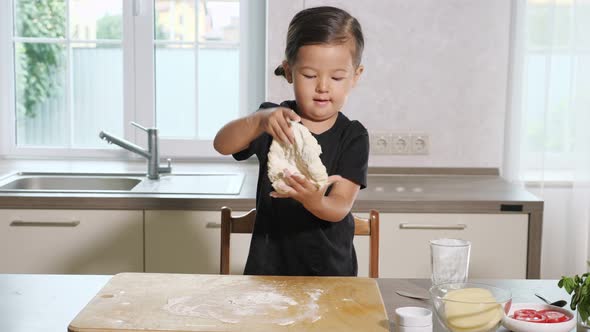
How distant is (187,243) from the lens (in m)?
2.49

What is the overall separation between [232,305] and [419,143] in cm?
181

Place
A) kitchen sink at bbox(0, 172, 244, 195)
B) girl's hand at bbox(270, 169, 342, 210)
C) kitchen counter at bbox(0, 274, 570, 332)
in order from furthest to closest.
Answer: kitchen sink at bbox(0, 172, 244, 195) → girl's hand at bbox(270, 169, 342, 210) → kitchen counter at bbox(0, 274, 570, 332)

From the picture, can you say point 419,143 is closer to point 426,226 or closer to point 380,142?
point 380,142

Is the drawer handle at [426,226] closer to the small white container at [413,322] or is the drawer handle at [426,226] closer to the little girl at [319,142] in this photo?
the little girl at [319,142]

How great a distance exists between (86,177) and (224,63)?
0.74m

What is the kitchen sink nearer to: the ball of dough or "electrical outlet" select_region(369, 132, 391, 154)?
"electrical outlet" select_region(369, 132, 391, 154)

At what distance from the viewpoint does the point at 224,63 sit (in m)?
3.24

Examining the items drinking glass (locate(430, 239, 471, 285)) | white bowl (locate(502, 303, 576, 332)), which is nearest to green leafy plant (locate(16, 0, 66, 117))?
drinking glass (locate(430, 239, 471, 285))

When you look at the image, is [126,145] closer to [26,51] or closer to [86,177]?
[86,177]

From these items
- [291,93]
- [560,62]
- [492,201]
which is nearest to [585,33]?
[560,62]

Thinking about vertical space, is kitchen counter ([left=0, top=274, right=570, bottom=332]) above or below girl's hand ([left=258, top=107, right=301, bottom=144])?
below

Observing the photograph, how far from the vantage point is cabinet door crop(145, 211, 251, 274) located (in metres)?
2.47

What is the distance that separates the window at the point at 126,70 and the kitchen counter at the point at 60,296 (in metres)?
1.69

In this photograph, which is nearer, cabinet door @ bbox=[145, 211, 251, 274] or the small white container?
the small white container
